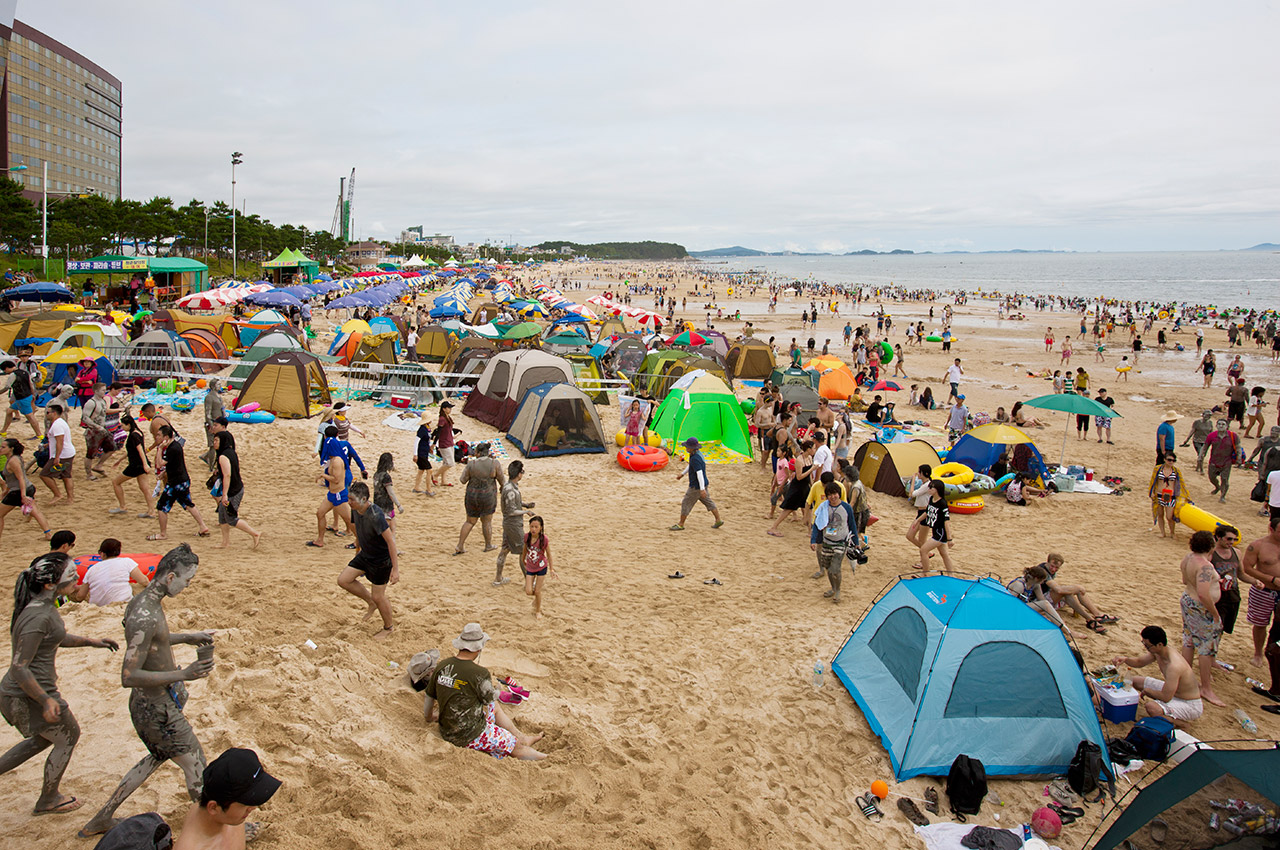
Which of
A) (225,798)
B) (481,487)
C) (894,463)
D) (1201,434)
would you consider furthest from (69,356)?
(1201,434)

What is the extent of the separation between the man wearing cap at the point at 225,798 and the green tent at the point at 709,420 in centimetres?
1166

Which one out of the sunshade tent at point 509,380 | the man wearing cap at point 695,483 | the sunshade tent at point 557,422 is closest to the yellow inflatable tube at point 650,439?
the sunshade tent at point 557,422

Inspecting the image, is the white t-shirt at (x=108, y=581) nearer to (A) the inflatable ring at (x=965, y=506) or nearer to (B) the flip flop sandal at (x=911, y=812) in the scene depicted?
(B) the flip flop sandal at (x=911, y=812)

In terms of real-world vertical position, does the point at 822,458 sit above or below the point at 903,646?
above

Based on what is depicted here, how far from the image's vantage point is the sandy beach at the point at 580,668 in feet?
14.0

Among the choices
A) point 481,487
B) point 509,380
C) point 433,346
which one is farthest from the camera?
point 433,346

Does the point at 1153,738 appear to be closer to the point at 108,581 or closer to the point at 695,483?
the point at 695,483

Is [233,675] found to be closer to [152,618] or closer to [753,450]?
[152,618]

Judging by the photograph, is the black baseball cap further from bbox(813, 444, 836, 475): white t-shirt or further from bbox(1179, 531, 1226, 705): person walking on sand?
bbox(813, 444, 836, 475): white t-shirt

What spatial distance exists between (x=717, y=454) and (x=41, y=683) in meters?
11.4

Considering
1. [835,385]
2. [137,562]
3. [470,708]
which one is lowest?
[470,708]

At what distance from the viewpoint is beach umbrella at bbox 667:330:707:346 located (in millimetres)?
24141

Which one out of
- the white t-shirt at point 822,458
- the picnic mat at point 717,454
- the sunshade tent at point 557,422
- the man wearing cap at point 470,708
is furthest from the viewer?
the picnic mat at point 717,454

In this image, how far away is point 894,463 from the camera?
486 inches
